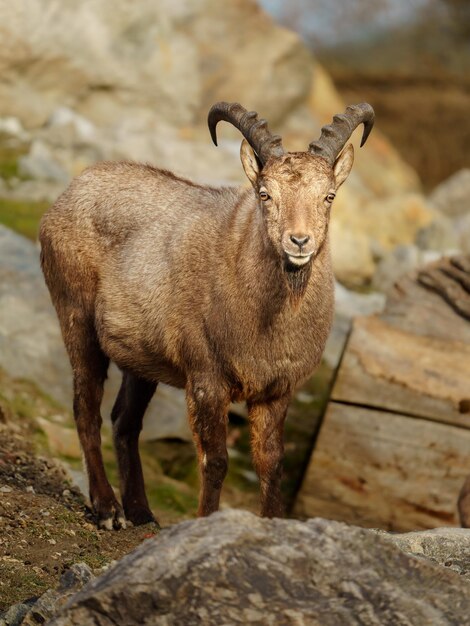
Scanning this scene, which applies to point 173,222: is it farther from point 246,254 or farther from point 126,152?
point 126,152

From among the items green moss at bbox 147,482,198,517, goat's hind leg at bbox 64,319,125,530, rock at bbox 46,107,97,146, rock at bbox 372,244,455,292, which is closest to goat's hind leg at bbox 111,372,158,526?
goat's hind leg at bbox 64,319,125,530

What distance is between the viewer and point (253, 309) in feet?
24.8

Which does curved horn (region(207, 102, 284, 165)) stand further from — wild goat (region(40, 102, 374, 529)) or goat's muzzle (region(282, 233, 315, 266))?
goat's muzzle (region(282, 233, 315, 266))

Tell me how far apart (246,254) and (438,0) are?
97.2 feet

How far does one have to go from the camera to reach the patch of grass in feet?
46.5

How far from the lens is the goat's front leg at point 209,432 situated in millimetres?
7707

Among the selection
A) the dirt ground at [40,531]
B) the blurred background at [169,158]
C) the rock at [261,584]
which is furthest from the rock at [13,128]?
the rock at [261,584]

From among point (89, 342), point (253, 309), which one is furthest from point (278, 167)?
point (89, 342)

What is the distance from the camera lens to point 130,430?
9.27 metres

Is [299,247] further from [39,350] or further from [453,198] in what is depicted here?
[453,198]

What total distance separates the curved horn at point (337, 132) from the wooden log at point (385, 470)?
416cm

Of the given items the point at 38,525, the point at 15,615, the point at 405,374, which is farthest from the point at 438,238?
the point at 15,615

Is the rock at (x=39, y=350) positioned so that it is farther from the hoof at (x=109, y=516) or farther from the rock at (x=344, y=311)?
the hoof at (x=109, y=516)

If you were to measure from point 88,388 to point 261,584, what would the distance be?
444 centimetres
